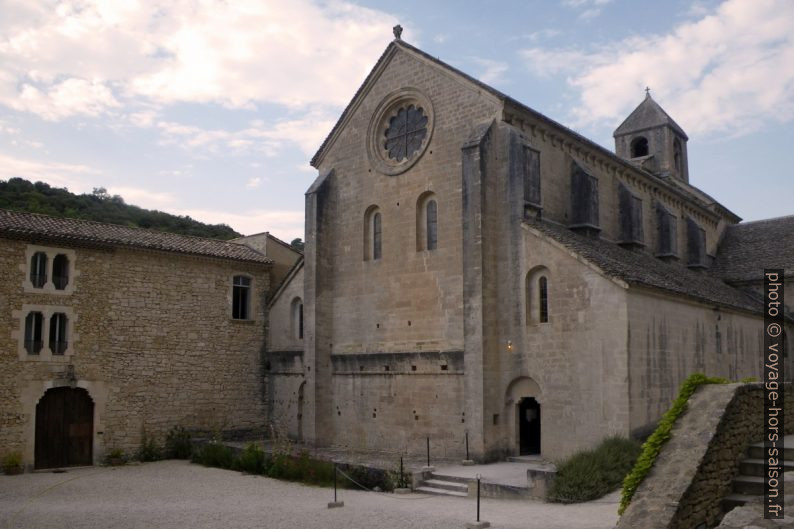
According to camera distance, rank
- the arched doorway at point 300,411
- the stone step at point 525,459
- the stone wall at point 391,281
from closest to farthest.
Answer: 1. the stone step at point 525,459
2. the stone wall at point 391,281
3. the arched doorway at point 300,411

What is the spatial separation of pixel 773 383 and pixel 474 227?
9.84 metres

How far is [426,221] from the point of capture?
23656 millimetres

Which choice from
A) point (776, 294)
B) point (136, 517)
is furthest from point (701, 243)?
point (136, 517)

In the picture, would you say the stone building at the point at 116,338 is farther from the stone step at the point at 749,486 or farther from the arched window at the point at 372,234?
the stone step at the point at 749,486

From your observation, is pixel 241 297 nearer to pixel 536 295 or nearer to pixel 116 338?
pixel 116 338

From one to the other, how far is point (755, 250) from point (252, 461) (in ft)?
87.2

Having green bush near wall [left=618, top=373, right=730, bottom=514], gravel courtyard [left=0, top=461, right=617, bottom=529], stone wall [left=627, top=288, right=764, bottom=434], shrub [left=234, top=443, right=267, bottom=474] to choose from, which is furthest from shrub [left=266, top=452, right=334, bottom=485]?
green bush near wall [left=618, top=373, right=730, bottom=514]

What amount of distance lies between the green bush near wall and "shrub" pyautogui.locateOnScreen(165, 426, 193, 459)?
57.7ft

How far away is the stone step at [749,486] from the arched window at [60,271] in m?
20.2

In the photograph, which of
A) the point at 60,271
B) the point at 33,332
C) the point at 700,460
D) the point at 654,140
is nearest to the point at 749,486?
the point at 700,460

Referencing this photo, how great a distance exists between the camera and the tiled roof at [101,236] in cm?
2266

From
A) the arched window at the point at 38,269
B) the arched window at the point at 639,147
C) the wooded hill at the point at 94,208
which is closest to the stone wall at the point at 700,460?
the arched window at the point at 38,269

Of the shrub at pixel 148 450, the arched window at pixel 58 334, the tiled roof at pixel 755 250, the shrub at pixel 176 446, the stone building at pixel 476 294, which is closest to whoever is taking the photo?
the stone building at pixel 476 294

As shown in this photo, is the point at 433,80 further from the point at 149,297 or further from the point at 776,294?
the point at 776,294
